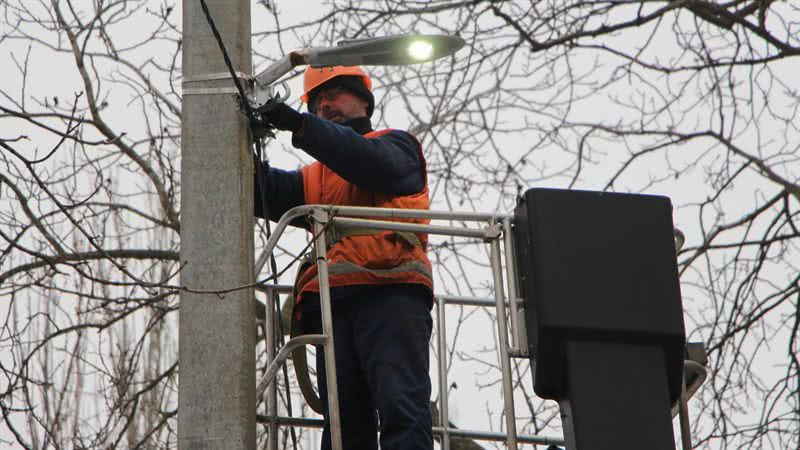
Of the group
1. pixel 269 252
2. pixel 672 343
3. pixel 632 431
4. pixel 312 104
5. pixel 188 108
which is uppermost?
pixel 312 104

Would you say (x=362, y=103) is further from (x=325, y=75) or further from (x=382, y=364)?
(x=382, y=364)

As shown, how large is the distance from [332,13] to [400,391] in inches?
148

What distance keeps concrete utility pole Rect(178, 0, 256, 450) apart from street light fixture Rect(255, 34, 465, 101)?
227 millimetres

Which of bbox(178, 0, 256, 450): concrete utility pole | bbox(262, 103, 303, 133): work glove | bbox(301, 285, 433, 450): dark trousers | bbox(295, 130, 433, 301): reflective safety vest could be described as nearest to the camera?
bbox(178, 0, 256, 450): concrete utility pole

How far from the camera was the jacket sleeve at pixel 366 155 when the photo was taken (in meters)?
4.16

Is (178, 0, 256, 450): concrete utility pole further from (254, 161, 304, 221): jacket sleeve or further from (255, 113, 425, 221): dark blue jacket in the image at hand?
(254, 161, 304, 221): jacket sleeve

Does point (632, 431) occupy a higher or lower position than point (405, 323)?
lower

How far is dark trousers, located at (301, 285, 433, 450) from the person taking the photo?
13.2 ft

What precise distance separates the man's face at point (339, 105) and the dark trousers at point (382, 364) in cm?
79

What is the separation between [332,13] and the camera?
738cm

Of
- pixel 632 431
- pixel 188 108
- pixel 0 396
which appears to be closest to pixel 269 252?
pixel 188 108

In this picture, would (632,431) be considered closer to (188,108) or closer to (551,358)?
(551,358)

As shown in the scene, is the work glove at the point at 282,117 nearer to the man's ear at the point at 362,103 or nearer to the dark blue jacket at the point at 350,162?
the dark blue jacket at the point at 350,162

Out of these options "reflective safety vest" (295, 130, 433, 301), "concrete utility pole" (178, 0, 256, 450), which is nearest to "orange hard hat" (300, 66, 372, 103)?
"reflective safety vest" (295, 130, 433, 301)
